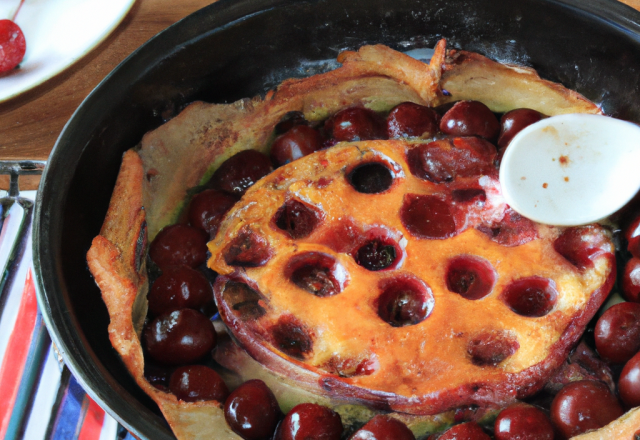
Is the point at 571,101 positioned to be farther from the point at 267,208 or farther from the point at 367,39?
the point at 267,208

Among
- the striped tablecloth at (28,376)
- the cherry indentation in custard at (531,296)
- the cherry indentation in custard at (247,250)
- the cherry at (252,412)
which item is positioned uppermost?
the cherry indentation in custard at (247,250)

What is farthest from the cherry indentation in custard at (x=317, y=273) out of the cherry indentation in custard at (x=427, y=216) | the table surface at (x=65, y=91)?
the table surface at (x=65, y=91)

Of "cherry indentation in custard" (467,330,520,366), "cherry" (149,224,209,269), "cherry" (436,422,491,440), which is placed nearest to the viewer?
"cherry" (436,422,491,440)

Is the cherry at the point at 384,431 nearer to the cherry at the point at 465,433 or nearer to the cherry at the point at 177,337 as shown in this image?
the cherry at the point at 465,433

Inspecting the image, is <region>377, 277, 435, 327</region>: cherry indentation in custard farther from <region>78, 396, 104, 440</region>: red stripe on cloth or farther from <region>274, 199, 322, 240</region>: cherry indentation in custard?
<region>78, 396, 104, 440</region>: red stripe on cloth

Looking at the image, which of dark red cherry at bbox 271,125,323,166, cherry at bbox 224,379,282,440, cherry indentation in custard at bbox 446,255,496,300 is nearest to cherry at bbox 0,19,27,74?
dark red cherry at bbox 271,125,323,166

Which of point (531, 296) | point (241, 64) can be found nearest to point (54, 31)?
point (241, 64)
